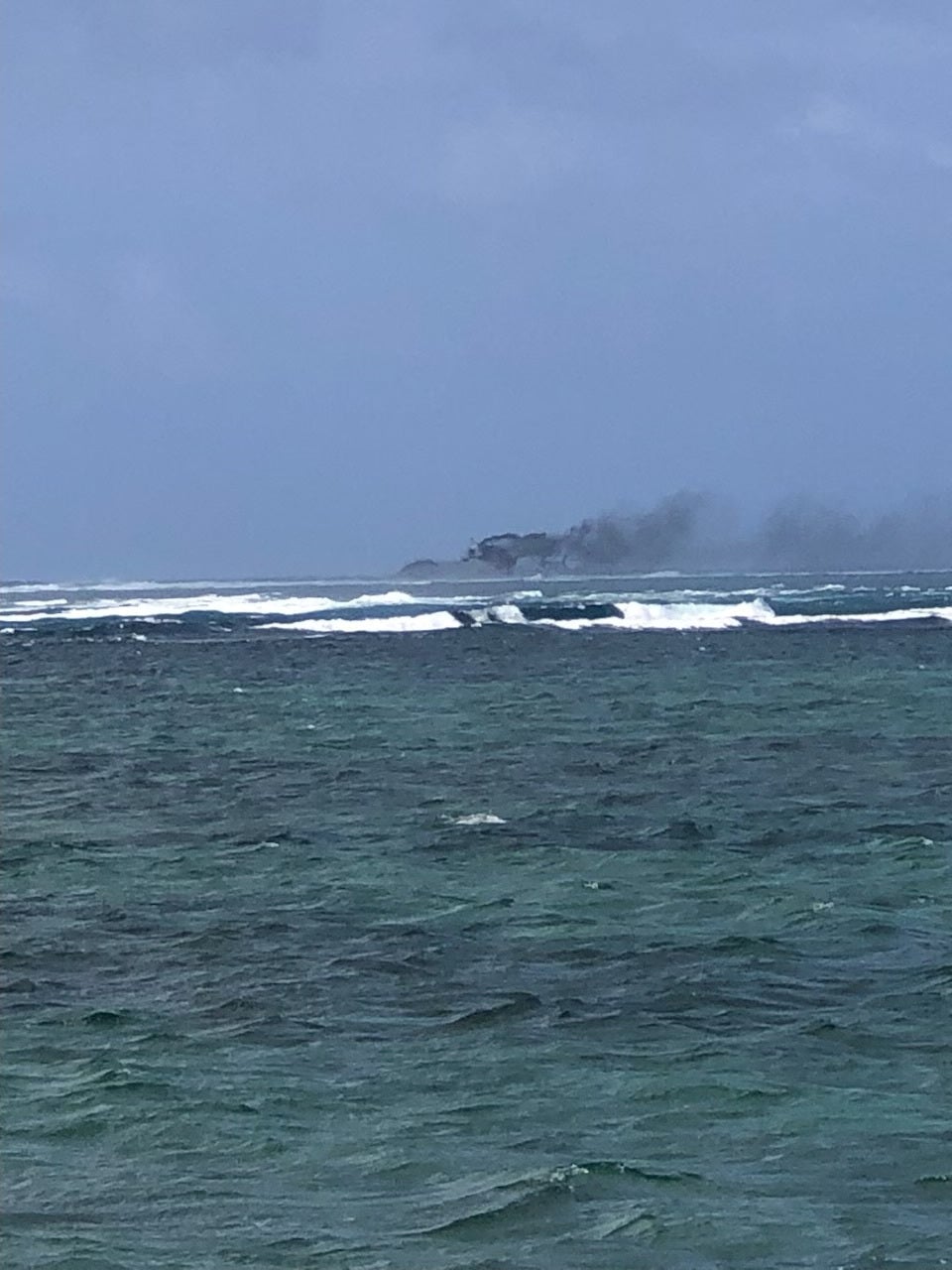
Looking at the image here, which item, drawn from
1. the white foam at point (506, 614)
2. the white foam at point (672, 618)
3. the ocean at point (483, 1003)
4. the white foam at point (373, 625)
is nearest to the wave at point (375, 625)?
the white foam at point (373, 625)

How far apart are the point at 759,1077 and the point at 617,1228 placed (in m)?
2.25

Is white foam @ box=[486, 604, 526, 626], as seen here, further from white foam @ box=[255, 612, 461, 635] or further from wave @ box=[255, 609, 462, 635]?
white foam @ box=[255, 612, 461, 635]

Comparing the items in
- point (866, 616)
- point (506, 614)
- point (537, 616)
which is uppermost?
point (506, 614)

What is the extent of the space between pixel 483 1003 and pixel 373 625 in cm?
6321

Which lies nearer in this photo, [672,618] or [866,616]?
[866,616]

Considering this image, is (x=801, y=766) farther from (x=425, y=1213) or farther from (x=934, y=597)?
(x=934, y=597)

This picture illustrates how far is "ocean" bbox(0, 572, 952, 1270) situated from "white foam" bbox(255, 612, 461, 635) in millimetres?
41221

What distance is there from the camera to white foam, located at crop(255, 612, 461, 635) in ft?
232

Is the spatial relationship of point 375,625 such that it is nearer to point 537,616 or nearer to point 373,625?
point 373,625

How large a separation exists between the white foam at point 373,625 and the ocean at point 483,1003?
41.2 metres

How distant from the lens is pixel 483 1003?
12117 mm

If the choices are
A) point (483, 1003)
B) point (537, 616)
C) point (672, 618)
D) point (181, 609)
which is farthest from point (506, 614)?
point (483, 1003)

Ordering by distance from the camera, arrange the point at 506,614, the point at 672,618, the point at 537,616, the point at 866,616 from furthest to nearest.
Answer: the point at 537,616, the point at 506,614, the point at 672,618, the point at 866,616

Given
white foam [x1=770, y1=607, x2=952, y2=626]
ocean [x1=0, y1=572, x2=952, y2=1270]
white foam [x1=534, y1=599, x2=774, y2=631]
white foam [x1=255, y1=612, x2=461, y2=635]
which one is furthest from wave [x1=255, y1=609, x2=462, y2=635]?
ocean [x1=0, y1=572, x2=952, y2=1270]
